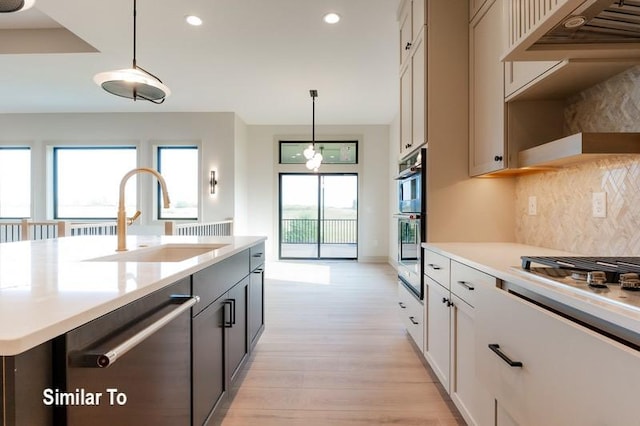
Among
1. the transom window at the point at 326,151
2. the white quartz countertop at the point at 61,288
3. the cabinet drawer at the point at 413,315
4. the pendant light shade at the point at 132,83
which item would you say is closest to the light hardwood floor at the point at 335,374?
the cabinet drawer at the point at 413,315

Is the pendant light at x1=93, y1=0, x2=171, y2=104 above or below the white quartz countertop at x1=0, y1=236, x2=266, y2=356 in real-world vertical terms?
above

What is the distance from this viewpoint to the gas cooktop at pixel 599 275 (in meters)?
0.89

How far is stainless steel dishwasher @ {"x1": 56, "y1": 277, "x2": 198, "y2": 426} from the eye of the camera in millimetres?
695

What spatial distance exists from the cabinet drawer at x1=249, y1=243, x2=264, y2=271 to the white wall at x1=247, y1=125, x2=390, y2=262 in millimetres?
4321

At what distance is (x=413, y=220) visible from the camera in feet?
8.13

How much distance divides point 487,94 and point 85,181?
720 cm

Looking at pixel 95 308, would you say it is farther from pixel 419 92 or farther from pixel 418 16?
pixel 418 16

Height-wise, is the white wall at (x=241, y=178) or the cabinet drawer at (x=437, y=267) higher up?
the white wall at (x=241, y=178)

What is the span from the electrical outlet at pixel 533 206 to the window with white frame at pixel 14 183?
8.27 metres

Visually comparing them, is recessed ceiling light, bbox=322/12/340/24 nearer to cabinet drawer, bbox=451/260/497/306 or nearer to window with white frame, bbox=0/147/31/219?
cabinet drawer, bbox=451/260/497/306

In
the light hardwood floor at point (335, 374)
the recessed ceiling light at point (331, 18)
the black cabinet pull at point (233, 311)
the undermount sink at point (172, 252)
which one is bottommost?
the light hardwood floor at point (335, 374)

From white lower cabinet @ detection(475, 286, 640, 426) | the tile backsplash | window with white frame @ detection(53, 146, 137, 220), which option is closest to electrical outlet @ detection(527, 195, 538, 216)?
the tile backsplash

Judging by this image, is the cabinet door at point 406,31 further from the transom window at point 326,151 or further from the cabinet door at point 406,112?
the transom window at point 326,151

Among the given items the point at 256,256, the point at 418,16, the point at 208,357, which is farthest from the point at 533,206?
the point at 208,357
